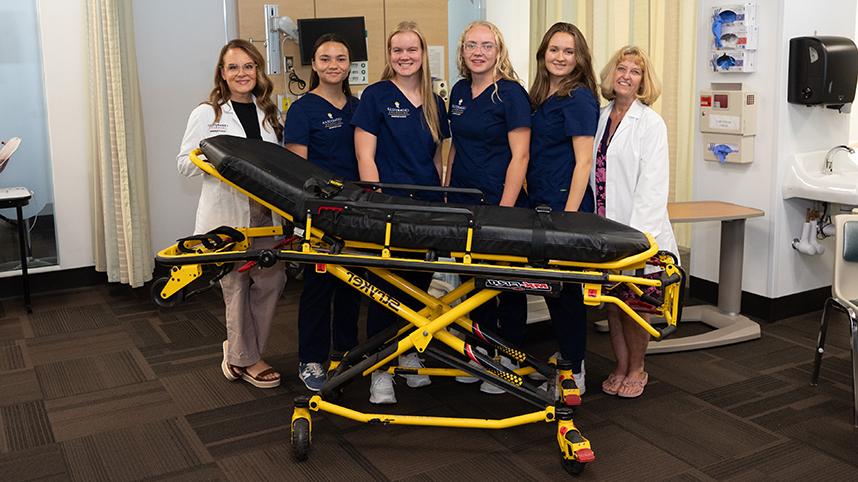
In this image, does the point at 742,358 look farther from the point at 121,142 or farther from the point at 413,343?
the point at 121,142

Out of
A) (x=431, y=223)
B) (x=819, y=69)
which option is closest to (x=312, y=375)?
(x=431, y=223)

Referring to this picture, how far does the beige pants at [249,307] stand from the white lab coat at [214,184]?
0.65 ft

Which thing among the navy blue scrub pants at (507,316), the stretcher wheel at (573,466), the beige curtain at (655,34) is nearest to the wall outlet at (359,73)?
the beige curtain at (655,34)

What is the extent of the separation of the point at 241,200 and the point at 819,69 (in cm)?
274

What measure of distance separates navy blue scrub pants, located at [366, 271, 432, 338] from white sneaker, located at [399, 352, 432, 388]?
216mm

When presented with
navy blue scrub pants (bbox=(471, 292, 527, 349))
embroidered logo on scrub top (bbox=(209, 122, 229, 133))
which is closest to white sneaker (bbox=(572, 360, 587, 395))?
navy blue scrub pants (bbox=(471, 292, 527, 349))

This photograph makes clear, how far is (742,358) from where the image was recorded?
12.5ft

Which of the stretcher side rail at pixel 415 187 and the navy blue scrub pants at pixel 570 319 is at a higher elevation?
the stretcher side rail at pixel 415 187

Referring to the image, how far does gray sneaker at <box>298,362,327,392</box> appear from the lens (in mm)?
3373

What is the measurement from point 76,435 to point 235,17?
2.89 m

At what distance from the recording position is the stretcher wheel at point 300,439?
9.18ft

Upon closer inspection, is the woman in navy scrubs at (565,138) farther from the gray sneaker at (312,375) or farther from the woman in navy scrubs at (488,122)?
the gray sneaker at (312,375)

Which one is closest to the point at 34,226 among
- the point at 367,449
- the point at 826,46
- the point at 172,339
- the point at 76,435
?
the point at 172,339

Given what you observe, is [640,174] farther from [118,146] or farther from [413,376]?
[118,146]
